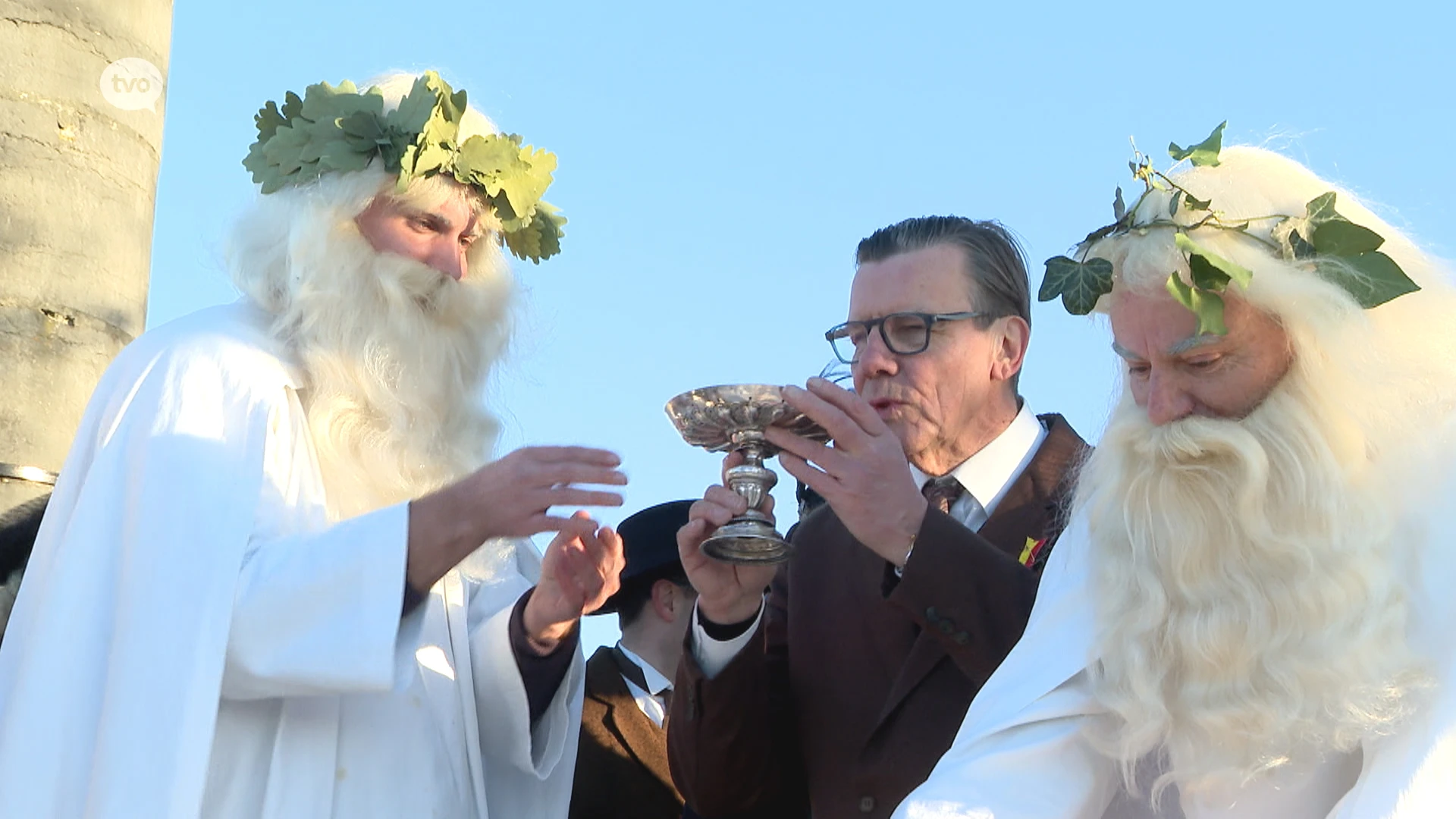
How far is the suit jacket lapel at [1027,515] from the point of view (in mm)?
4469

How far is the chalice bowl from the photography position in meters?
4.40

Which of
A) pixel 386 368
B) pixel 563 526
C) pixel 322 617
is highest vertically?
pixel 386 368

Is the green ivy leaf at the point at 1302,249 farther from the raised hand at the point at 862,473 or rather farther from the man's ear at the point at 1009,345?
the man's ear at the point at 1009,345

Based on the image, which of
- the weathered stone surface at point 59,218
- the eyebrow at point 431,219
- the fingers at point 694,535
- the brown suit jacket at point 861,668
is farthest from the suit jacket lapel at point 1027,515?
the weathered stone surface at point 59,218

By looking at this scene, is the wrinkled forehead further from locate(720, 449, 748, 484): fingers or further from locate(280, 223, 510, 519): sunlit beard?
locate(720, 449, 748, 484): fingers

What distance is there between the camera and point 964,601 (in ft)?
13.9

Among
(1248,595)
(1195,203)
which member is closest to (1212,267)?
(1195,203)

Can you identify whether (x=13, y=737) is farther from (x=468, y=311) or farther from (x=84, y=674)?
(x=468, y=311)

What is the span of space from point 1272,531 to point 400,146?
2.91 metres

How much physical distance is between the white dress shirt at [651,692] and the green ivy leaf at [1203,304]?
2.64m

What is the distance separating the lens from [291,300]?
207 inches

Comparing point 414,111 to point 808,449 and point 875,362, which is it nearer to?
point 875,362

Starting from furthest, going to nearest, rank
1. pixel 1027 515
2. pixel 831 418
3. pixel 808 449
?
pixel 1027 515, pixel 808 449, pixel 831 418

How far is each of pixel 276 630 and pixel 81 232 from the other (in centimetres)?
160
